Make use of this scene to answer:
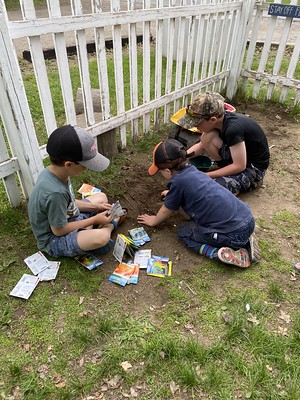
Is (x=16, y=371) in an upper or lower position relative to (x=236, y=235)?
lower

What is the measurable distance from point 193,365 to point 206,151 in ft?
7.65

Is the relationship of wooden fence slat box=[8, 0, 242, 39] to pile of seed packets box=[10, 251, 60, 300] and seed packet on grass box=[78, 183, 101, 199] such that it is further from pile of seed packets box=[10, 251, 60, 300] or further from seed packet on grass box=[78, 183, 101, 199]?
pile of seed packets box=[10, 251, 60, 300]

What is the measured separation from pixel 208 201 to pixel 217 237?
315 mm

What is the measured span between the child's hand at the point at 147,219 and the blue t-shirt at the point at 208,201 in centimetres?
40

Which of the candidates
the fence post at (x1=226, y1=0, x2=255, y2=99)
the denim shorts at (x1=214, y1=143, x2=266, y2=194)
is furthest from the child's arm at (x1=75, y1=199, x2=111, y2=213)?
the fence post at (x1=226, y1=0, x2=255, y2=99)

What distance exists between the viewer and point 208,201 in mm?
2738

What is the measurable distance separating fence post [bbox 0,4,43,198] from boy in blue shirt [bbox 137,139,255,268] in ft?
3.58

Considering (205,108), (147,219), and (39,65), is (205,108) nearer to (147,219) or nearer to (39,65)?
(147,219)

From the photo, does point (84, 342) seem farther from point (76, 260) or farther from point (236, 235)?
point (236, 235)

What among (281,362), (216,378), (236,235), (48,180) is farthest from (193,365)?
(48,180)

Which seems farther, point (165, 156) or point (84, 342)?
point (165, 156)

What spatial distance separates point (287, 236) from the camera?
321cm

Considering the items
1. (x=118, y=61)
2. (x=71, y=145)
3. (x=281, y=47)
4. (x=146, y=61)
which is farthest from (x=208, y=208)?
(x=281, y=47)

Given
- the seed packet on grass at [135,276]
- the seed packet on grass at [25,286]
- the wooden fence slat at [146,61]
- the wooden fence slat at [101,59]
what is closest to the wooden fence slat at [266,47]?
the wooden fence slat at [146,61]
